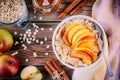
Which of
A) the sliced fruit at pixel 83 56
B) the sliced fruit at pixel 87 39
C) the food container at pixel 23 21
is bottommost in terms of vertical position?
the sliced fruit at pixel 83 56

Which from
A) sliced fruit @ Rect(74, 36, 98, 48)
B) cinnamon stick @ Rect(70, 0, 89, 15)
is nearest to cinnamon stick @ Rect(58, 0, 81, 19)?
cinnamon stick @ Rect(70, 0, 89, 15)

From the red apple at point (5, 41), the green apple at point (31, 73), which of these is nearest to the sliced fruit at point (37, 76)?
the green apple at point (31, 73)

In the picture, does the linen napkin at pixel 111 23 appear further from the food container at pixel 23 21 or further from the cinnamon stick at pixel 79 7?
the food container at pixel 23 21

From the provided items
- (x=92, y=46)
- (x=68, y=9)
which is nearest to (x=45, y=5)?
(x=68, y=9)

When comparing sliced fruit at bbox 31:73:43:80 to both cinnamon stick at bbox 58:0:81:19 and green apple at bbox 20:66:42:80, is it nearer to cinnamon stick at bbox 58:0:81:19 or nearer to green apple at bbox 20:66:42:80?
green apple at bbox 20:66:42:80

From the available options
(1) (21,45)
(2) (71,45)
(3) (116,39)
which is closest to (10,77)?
(1) (21,45)

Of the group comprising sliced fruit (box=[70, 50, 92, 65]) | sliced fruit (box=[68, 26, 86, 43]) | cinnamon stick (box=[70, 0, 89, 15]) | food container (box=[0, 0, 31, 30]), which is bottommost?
sliced fruit (box=[70, 50, 92, 65])
